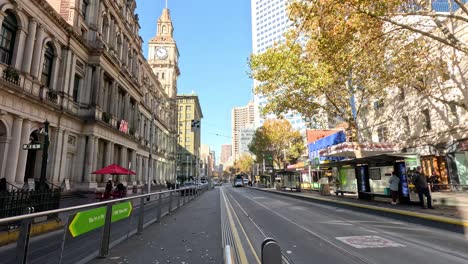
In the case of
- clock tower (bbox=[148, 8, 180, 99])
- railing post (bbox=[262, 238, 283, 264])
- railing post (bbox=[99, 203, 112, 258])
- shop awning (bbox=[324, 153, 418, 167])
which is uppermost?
clock tower (bbox=[148, 8, 180, 99])

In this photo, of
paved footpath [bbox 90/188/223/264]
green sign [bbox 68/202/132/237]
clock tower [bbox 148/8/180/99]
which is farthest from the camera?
clock tower [bbox 148/8/180/99]

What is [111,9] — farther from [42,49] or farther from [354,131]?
[354,131]

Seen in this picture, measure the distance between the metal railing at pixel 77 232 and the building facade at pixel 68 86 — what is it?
13329 mm

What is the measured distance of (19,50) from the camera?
17.6 metres

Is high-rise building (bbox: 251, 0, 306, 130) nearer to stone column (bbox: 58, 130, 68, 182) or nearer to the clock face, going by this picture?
the clock face

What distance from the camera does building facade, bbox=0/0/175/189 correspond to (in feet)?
55.5

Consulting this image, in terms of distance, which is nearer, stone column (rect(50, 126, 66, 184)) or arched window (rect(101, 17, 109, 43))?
stone column (rect(50, 126, 66, 184))

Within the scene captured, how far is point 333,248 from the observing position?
256 inches

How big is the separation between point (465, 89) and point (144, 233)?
25822 millimetres

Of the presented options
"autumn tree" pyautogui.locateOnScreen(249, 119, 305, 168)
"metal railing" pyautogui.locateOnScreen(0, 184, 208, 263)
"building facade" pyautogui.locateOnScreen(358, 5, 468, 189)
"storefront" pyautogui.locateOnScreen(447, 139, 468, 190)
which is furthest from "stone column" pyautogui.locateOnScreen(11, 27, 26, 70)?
"autumn tree" pyautogui.locateOnScreen(249, 119, 305, 168)

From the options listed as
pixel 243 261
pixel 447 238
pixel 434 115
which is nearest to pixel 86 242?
pixel 243 261

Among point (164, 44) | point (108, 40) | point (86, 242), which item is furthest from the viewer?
point (164, 44)

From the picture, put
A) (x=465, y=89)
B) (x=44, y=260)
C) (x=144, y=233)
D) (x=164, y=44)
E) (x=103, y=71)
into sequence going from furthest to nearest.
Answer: (x=164, y=44) → (x=103, y=71) → (x=465, y=89) → (x=144, y=233) → (x=44, y=260)

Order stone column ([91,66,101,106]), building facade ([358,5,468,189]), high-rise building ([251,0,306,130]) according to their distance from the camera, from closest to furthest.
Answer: building facade ([358,5,468,189]), stone column ([91,66,101,106]), high-rise building ([251,0,306,130])
